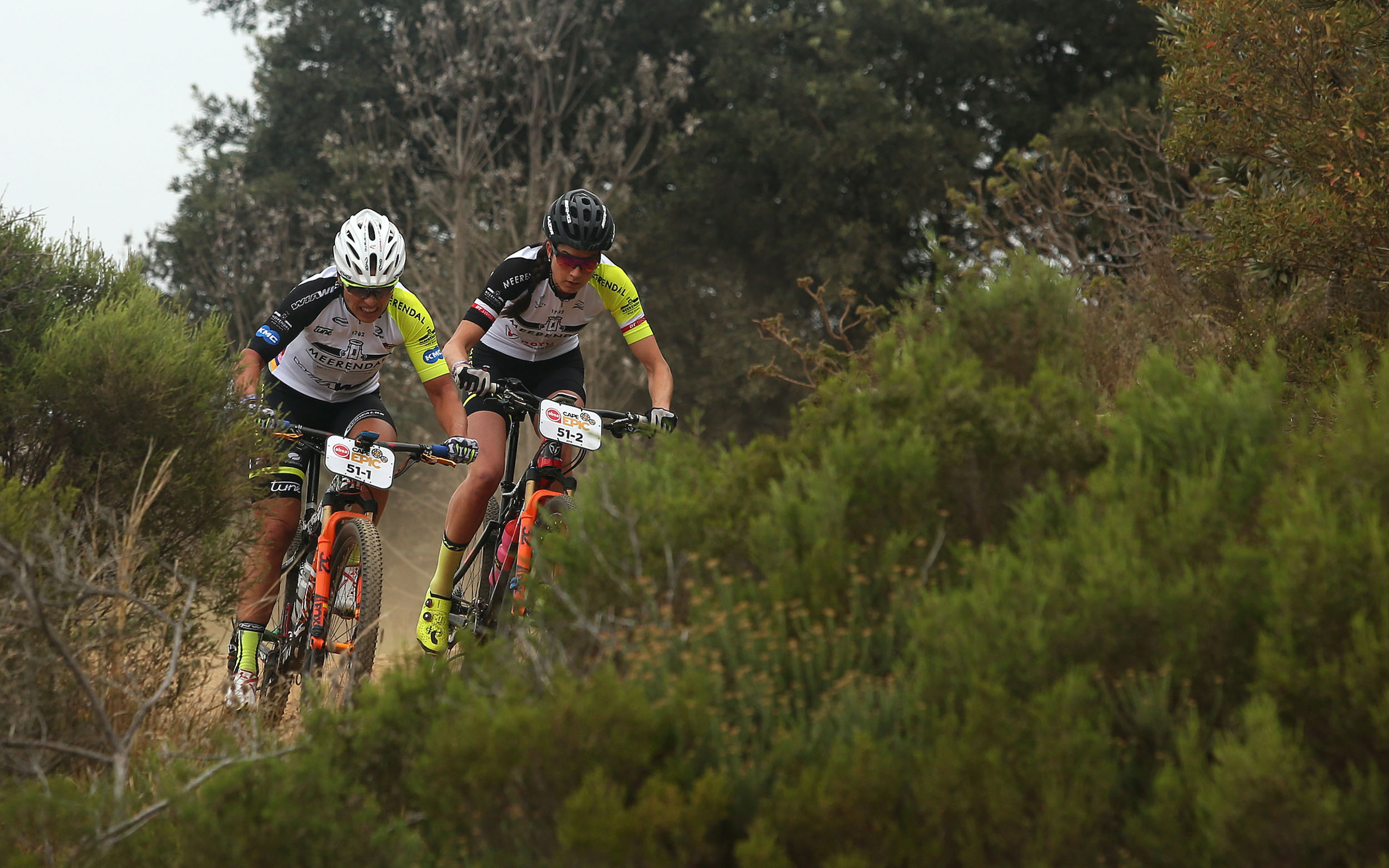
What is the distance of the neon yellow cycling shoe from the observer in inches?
258

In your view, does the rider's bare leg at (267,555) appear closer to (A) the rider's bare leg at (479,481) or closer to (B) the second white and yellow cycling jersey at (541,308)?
(A) the rider's bare leg at (479,481)

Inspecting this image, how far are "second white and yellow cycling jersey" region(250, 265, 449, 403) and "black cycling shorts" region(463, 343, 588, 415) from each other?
1.27 feet

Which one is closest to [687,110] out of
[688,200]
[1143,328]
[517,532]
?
[688,200]

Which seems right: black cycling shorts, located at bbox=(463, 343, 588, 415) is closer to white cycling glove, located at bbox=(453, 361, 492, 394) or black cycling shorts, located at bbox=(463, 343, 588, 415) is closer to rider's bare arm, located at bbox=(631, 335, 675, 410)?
rider's bare arm, located at bbox=(631, 335, 675, 410)

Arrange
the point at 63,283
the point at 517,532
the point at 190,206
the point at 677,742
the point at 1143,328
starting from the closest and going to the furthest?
the point at 677,742 < the point at 63,283 < the point at 517,532 < the point at 1143,328 < the point at 190,206

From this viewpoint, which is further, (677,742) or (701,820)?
(677,742)

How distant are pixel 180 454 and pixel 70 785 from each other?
2027mm

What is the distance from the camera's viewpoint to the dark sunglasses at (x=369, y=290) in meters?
6.20

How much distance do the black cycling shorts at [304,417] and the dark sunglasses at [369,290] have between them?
608 mm

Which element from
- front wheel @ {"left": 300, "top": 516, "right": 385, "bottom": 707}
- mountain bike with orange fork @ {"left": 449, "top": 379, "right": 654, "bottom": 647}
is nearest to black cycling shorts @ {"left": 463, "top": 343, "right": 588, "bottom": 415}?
mountain bike with orange fork @ {"left": 449, "top": 379, "right": 654, "bottom": 647}

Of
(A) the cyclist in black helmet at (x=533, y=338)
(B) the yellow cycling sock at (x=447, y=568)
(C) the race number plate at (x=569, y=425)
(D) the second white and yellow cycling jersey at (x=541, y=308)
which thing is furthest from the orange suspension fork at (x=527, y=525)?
(D) the second white and yellow cycling jersey at (x=541, y=308)

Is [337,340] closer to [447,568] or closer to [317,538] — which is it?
[317,538]

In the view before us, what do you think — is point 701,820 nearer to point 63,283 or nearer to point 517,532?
point 517,532

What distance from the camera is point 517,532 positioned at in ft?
20.9
